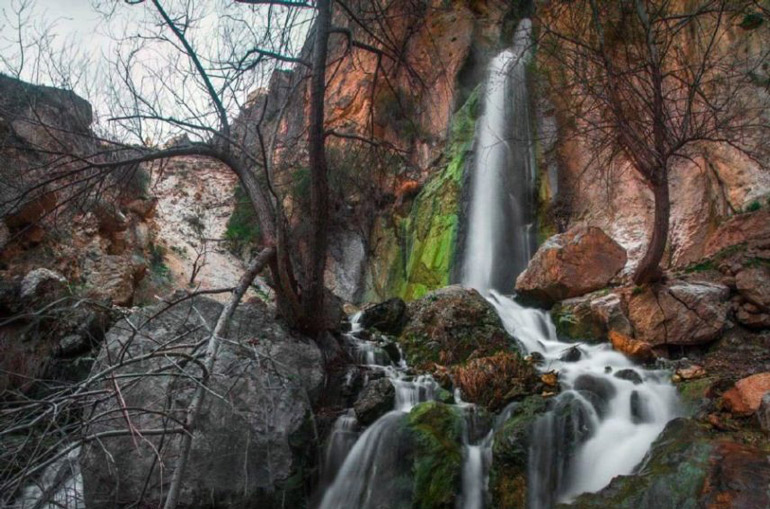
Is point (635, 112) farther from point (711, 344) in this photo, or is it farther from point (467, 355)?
point (467, 355)

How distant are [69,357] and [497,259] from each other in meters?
8.19

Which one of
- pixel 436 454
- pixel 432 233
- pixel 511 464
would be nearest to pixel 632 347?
pixel 511 464

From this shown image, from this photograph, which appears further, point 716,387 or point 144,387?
point 144,387

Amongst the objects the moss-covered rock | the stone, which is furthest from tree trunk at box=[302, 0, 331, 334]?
the stone

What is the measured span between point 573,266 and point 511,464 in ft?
15.2

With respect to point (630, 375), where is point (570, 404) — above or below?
below

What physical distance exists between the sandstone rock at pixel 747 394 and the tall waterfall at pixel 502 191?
6.30 m

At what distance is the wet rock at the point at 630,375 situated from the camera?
18.3ft

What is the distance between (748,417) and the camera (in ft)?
13.5

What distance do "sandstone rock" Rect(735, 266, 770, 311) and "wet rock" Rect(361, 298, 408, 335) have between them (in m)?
4.67

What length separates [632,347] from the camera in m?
6.31

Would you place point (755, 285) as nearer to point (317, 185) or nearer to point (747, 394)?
point (747, 394)

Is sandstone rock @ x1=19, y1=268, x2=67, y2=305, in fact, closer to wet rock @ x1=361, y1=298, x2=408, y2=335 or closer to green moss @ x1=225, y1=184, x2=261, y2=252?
wet rock @ x1=361, y1=298, x2=408, y2=335

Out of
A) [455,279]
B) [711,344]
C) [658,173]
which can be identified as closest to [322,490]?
[711,344]
